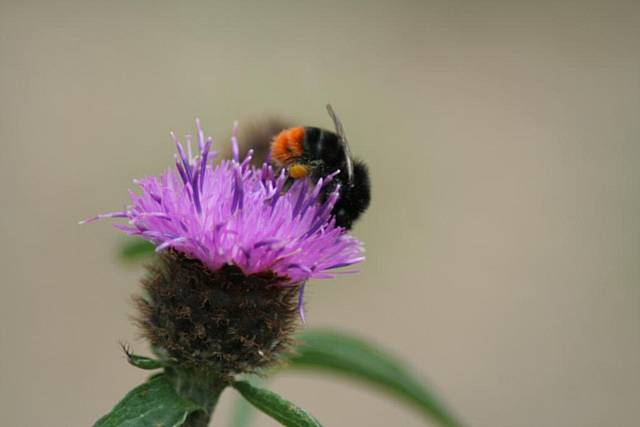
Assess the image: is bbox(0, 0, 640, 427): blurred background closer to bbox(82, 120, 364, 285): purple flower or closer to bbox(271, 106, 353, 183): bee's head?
bbox(271, 106, 353, 183): bee's head

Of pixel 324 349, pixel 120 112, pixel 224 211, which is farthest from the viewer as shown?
pixel 120 112

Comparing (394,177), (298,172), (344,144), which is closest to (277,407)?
(298,172)

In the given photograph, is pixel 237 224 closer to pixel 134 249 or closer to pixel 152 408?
pixel 152 408

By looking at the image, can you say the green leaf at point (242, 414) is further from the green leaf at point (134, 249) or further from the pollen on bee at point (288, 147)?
the pollen on bee at point (288, 147)

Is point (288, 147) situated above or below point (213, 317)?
above

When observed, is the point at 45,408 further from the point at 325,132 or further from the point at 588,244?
Result: the point at 588,244

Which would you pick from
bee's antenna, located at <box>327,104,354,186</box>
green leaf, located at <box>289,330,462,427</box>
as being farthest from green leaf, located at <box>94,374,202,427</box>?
bee's antenna, located at <box>327,104,354,186</box>

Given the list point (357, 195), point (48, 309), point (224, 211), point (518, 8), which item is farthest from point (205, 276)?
point (518, 8)
